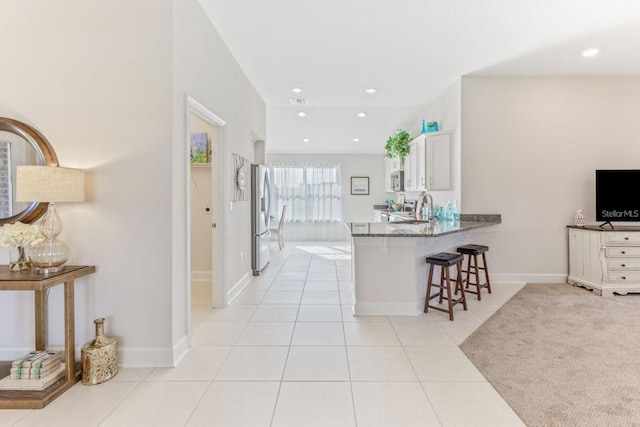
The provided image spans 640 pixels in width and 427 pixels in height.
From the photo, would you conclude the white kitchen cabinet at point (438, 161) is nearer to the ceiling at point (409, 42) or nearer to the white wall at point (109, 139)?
the ceiling at point (409, 42)

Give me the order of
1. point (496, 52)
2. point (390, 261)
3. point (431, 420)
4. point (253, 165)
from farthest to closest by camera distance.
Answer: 1. point (253, 165)
2. point (496, 52)
3. point (390, 261)
4. point (431, 420)

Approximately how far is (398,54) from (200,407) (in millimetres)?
3906

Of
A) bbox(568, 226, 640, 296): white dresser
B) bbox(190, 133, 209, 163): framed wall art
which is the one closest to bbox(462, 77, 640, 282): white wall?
bbox(568, 226, 640, 296): white dresser

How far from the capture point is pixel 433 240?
3.75m

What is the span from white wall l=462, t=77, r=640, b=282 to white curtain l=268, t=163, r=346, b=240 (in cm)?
530

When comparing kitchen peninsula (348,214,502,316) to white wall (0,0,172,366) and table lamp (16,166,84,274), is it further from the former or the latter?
table lamp (16,166,84,274)

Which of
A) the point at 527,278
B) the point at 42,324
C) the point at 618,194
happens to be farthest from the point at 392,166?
the point at 42,324

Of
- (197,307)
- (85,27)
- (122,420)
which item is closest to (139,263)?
(122,420)

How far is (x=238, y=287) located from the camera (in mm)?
4219

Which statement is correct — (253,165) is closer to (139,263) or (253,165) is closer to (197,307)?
(197,307)

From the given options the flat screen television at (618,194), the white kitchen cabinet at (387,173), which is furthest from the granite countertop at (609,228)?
the white kitchen cabinet at (387,173)

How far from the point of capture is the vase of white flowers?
2.10 metres

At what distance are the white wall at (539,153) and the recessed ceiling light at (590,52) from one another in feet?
2.15

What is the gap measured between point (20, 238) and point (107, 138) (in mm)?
834
